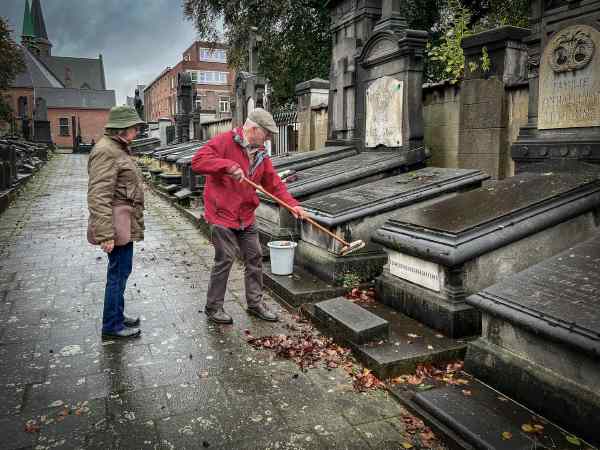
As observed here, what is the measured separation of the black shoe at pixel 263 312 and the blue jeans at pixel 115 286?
4.00 ft

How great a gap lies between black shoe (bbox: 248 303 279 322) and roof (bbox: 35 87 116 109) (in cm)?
6392

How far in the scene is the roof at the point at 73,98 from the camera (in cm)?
5966

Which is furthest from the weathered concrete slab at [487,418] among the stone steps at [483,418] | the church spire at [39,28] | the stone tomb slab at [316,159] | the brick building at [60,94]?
the church spire at [39,28]

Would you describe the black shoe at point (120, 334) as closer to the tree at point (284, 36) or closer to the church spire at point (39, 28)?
the tree at point (284, 36)

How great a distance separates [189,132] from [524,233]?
20.0m

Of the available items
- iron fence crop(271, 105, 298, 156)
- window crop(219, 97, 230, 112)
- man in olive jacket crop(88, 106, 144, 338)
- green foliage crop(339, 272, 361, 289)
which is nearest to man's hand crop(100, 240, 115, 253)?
man in olive jacket crop(88, 106, 144, 338)

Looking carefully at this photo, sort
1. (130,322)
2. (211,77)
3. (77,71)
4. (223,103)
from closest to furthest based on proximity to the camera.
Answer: (130,322), (223,103), (211,77), (77,71)

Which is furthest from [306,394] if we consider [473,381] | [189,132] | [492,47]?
[189,132]

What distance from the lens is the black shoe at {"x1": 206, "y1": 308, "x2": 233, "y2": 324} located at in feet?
14.7

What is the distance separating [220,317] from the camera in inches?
177

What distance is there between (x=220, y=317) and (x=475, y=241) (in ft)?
7.69

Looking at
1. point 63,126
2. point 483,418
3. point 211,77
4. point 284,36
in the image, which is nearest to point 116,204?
point 483,418

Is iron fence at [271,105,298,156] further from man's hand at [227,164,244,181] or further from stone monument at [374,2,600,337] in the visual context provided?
man's hand at [227,164,244,181]

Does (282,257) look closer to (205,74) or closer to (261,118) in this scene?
(261,118)
